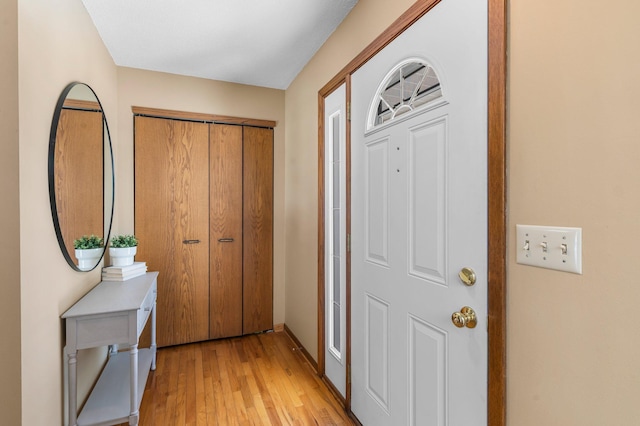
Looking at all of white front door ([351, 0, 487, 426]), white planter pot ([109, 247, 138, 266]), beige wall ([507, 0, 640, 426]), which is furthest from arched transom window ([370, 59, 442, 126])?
white planter pot ([109, 247, 138, 266])

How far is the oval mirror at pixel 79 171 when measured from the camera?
1.49 m

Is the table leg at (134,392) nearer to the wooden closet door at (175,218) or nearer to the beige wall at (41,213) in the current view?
the beige wall at (41,213)

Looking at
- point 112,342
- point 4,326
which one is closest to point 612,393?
point 4,326

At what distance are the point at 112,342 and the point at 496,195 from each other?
2019 millimetres

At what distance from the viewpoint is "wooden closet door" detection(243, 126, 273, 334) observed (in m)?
3.02

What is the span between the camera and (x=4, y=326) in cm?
116

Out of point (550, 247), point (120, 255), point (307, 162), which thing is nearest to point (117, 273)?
point (120, 255)

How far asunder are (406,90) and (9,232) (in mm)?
1750

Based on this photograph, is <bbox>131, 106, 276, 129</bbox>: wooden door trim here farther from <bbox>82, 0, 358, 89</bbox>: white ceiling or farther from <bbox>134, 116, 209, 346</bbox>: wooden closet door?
<bbox>82, 0, 358, 89</bbox>: white ceiling

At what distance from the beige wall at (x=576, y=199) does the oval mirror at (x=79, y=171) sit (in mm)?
1973

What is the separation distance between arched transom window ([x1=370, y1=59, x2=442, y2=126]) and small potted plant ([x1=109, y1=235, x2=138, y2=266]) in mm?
2034

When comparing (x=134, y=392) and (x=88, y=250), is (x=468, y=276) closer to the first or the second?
(x=134, y=392)

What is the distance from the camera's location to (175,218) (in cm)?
276

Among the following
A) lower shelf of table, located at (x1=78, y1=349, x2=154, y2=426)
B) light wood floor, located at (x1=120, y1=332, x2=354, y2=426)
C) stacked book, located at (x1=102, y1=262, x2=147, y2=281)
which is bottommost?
light wood floor, located at (x1=120, y1=332, x2=354, y2=426)
